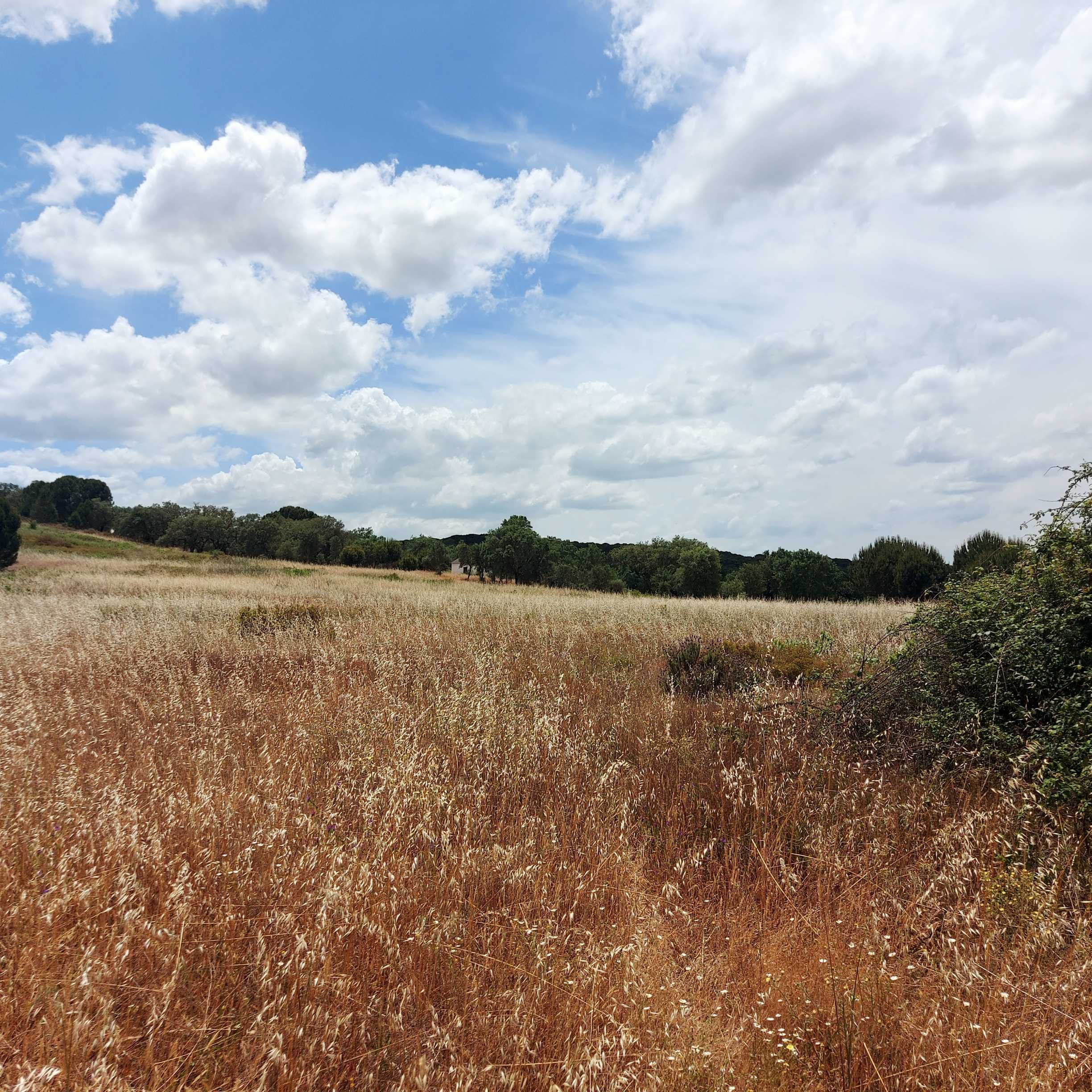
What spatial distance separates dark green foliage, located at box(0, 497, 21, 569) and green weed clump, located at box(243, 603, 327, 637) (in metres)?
38.6

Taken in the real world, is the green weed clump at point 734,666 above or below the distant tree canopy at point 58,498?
below

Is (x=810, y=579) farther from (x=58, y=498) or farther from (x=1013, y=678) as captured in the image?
(x=58, y=498)

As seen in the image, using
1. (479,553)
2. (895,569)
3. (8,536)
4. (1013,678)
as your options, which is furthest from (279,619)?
(479,553)

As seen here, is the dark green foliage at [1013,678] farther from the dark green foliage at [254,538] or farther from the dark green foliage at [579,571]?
the dark green foliage at [254,538]

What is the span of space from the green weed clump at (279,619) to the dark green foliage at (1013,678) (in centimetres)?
922

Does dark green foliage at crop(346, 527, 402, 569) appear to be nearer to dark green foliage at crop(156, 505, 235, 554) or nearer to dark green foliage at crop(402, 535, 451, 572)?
dark green foliage at crop(402, 535, 451, 572)

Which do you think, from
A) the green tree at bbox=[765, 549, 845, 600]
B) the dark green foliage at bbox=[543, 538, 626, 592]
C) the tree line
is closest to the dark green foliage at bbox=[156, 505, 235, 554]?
the tree line

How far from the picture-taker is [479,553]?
3024 inches

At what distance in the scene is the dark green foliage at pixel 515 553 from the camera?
71.2 m

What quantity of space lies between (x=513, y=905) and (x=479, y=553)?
74.2m

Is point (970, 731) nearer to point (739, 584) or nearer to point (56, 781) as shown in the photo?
point (56, 781)

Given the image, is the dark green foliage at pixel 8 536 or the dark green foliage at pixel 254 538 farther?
the dark green foliage at pixel 254 538

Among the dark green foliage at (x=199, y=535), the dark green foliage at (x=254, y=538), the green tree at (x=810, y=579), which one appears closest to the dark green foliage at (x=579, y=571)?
the green tree at (x=810, y=579)

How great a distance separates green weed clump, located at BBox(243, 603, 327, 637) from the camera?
11484 millimetres
